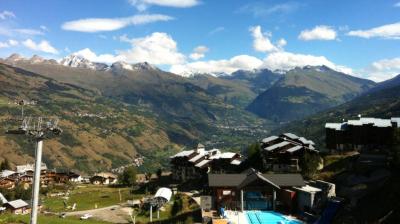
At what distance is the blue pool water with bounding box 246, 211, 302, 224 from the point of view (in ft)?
199

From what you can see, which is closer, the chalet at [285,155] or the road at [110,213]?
the road at [110,213]

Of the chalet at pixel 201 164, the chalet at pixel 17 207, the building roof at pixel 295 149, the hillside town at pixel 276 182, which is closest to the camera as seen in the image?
the hillside town at pixel 276 182

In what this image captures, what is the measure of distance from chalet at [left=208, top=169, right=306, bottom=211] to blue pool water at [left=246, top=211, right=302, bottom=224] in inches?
96.0

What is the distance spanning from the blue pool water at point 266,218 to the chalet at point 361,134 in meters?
32.6

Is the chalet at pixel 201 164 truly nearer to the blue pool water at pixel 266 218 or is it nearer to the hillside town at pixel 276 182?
the hillside town at pixel 276 182

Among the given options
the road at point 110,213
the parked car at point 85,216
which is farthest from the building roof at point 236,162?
the parked car at point 85,216

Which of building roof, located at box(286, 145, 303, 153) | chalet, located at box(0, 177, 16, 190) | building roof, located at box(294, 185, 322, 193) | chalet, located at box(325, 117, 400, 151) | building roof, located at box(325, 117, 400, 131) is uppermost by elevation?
building roof, located at box(325, 117, 400, 131)

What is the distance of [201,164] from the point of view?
4697 inches

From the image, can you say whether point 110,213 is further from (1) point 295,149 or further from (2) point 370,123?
(2) point 370,123

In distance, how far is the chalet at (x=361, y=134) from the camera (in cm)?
8688

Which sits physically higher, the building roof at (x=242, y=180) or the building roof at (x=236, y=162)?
the building roof at (x=236, y=162)

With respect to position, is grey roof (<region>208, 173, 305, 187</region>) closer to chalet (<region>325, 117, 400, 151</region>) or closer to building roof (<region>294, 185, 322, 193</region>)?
building roof (<region>294, 185, 322, 193</region>)

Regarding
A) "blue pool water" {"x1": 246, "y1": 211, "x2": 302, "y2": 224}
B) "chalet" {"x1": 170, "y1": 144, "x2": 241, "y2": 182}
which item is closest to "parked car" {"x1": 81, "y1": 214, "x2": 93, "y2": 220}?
"chalet" {"x1": 170, "y1": 144, "x2": 241, "y2": 182}

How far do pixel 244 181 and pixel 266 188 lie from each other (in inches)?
147
